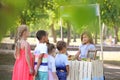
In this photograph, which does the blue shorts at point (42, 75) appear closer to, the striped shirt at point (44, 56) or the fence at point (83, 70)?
the striped shirt at point (44, 56)

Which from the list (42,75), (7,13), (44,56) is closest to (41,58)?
(44,56)

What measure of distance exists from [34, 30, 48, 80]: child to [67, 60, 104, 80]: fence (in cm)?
102

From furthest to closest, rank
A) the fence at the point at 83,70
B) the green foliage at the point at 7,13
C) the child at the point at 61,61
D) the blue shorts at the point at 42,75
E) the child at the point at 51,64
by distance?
the fence at the point at 83,70
the child at the point at 61,61
the child at the point at 51,64
the blue shorts at the point at 42,75
the green foliage at the point at 7,13

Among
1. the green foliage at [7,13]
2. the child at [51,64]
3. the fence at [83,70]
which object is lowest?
the fence at [83,70]

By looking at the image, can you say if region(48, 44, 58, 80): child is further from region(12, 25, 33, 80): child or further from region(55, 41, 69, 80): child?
region(12, 25, 33, 80): child

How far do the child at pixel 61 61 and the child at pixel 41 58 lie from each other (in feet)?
1.06

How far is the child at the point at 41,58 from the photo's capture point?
411 centimetres

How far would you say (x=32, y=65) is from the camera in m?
4.14

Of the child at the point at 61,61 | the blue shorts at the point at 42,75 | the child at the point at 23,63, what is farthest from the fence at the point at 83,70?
the child at the point at 23,63

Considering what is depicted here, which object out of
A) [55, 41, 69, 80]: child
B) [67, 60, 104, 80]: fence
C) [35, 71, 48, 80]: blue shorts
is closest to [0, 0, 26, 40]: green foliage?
[35, 71, 48, 80]: blue shorts

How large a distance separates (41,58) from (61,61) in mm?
477

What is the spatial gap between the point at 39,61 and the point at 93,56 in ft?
4.34

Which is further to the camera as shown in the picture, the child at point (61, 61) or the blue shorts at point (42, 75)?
the child at point (61, 61)

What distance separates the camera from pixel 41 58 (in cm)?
412
